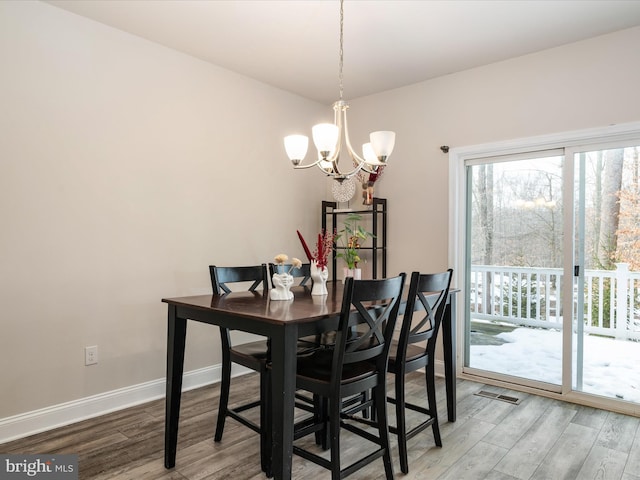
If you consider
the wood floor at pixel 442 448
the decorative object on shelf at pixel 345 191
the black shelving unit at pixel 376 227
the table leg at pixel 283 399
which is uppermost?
the decorative object on shelf at pixel 345 191

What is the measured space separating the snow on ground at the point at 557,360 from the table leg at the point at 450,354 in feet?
3.43

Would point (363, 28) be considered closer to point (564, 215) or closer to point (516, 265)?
point (564, 215)

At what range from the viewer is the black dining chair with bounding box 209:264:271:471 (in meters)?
2.13

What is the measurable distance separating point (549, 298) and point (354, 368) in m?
2.05

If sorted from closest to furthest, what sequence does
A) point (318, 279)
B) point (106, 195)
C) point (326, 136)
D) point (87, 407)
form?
point (326, 136) < point (318, 279) < point (87, 407) < point (106, 195)

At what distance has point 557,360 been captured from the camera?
331cm

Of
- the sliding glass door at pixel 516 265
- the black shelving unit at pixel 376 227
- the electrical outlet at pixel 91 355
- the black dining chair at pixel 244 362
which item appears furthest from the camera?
the black shelving unit at pixel 376 227

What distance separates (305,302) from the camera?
221 centimetres

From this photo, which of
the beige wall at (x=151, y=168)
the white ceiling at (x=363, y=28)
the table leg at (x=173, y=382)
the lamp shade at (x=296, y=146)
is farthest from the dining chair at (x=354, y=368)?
the white ceiling at (x=363, y=28)

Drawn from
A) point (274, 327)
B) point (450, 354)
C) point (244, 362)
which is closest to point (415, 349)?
point (450, 354)

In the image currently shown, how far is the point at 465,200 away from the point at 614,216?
108 centimetres

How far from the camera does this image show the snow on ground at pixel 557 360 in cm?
299

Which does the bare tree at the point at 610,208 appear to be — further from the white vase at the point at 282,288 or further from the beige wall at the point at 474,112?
the white vase at the point at 282,288

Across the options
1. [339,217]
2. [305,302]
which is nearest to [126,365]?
[305,302]
